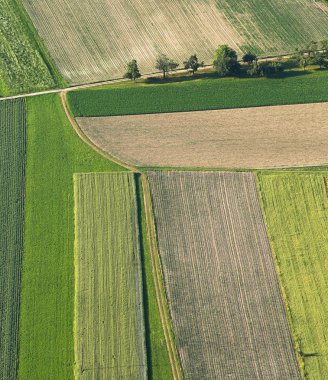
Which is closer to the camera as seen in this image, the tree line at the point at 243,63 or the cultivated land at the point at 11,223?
the cultivated land at the point at 11,223

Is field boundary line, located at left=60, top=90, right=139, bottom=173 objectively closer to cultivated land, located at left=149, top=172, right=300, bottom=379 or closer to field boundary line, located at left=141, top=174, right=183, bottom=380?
field boundary line, located at left=141, top=174, right=183, bottom=380

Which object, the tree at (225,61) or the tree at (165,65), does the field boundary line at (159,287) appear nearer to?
the tree at (165,65)

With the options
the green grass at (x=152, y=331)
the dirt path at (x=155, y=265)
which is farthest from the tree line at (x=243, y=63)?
the green grass at (x=152, y=331)

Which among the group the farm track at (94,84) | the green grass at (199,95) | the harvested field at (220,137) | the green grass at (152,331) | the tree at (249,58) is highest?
the tree at (249,58)

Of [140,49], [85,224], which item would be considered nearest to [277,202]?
[85,224]

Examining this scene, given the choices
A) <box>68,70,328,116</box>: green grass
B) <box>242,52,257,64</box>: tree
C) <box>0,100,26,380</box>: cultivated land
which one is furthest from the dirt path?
<box>242,52,257,64</box>: tree

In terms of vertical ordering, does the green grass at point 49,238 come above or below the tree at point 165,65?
below

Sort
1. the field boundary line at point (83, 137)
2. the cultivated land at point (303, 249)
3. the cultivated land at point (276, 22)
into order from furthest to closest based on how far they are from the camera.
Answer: the cultivated land at point (276, 22)
the field boundary line at point (83, 137)
the cultivated land at point (303, 249)
